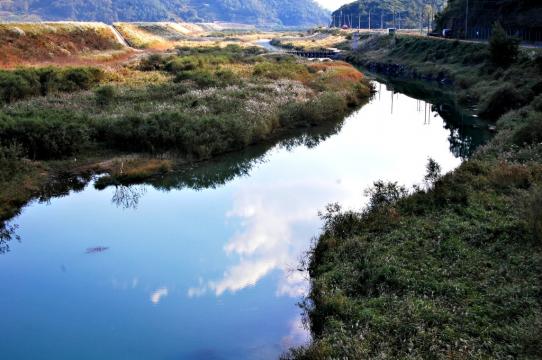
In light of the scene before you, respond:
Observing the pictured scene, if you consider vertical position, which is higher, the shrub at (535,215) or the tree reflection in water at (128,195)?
the shrub at (535,215)

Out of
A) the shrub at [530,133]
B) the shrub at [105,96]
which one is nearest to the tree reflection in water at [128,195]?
the shrub at [105,96]

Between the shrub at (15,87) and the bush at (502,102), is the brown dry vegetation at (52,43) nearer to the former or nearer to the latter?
the shrub at (15,87)

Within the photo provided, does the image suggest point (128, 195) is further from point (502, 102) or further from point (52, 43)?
point (52, 43)

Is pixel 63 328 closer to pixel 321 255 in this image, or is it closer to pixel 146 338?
pixel 146 338

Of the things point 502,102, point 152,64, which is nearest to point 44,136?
point 502,102

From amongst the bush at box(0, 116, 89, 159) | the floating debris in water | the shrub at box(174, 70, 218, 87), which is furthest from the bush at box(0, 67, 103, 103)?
the floating debris in water

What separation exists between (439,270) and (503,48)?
140 feet

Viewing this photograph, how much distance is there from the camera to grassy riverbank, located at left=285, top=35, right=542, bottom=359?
33.7 feet

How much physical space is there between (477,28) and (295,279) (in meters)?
76.8

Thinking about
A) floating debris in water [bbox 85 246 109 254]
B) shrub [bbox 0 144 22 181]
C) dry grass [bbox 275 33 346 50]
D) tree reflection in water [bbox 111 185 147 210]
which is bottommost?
floating debris in water [bbox 85 246 109 254]

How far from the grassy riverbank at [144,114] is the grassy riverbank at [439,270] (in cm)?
1320

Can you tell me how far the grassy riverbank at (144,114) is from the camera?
2642cm

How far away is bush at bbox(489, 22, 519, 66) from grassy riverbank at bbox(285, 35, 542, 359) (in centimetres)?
3067

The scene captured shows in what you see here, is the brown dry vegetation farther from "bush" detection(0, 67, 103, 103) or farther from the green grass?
the green grass
